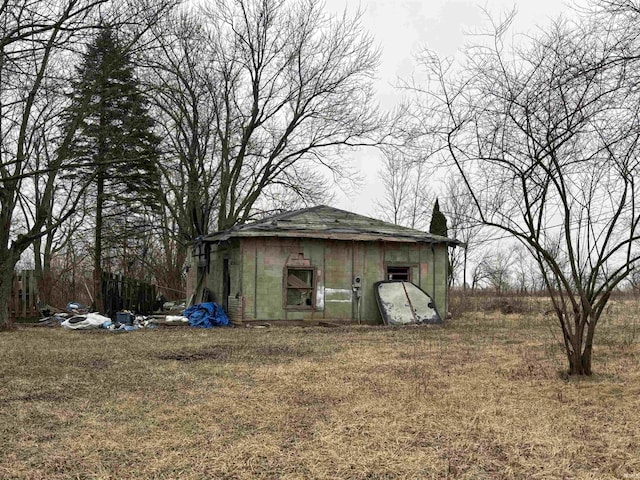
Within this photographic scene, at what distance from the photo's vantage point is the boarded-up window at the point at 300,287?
1958cm

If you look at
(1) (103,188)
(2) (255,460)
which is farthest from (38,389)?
(1) (103,188)

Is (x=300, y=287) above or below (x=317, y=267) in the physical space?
below

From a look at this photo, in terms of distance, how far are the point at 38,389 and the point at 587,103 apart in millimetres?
8034

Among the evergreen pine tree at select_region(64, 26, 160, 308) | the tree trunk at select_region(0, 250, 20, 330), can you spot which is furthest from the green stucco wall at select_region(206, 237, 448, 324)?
the tree trunk at select_region(0, 250, 20, 330)

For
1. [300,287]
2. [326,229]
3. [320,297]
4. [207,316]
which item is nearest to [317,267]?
[300,287]

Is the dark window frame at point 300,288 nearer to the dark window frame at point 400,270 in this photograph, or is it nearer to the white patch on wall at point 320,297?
the white patch on wall at point 320,297

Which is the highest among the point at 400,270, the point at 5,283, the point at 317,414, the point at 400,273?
the point at 400,270

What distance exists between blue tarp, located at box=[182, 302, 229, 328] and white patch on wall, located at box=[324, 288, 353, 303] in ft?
10.5

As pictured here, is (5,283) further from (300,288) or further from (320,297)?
(320,297)

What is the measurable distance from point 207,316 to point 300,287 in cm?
296

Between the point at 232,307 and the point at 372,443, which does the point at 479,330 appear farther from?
the point at 372,443

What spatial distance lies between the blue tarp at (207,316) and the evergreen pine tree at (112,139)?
347 centimetres

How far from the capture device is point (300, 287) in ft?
64.0

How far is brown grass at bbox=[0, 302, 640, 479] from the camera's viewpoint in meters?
4.95
